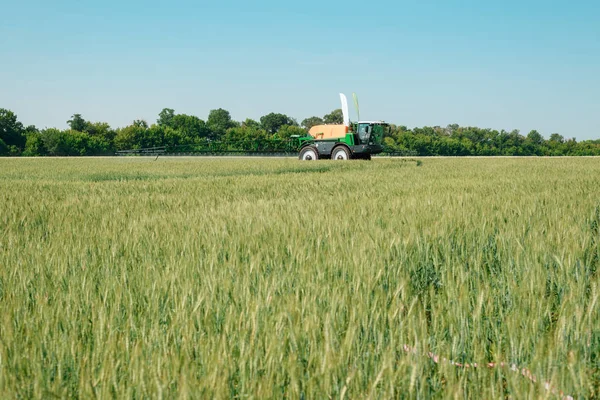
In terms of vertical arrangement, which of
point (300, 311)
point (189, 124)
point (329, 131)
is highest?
point (189, 124)

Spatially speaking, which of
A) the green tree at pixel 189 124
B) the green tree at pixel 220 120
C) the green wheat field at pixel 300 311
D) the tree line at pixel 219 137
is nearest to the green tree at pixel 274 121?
the tree line at pixel 219 137

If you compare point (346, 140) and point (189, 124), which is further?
point (189, 124)

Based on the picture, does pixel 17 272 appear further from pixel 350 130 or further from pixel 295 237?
pixel 350 130

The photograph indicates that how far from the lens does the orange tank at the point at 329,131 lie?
23359mm

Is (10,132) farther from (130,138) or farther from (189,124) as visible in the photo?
(189,124)

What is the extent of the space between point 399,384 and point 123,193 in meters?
7.04

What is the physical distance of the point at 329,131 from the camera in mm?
23797

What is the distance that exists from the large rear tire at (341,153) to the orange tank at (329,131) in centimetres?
70

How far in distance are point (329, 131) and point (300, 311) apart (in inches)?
884

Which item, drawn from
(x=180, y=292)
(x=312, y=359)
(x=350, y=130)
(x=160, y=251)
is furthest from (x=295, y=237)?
(x=350, y=130)

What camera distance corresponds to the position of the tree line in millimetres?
84438

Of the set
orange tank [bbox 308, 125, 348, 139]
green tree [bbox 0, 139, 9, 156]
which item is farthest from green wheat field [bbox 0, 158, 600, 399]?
green tree [bbox 0, 139, 9, 156]

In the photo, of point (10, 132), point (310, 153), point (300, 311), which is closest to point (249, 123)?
point (10, 132)

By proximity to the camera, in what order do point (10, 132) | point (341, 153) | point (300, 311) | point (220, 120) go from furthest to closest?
point (220, 120) < point (10, 132) < point (341, 153) < point (300, 311)
